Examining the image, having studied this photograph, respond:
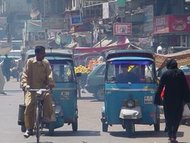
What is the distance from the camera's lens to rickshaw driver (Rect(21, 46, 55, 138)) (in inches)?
559

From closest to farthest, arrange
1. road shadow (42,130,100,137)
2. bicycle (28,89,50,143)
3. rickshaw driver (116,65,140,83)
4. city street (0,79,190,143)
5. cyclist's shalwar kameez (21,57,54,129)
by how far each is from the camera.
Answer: bicycle (28,89,50,143), cyclist's shalwar kameez (21,57,54,129), city street (0,79,190,143), rickshaw driver (116,65,140,83), road shadow (42,130,100,137)

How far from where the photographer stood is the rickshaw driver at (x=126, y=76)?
1619cm

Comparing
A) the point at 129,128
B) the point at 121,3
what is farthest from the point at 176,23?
the point at 129,128

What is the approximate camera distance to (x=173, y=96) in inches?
556

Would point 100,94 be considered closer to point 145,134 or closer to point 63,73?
point 63,73

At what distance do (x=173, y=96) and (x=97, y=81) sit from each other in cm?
1534

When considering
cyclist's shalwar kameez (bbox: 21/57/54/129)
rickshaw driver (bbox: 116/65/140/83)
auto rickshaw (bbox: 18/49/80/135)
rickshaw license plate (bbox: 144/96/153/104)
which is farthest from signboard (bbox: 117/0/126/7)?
cyclist's shalwar kameez (bbox: 21/57/54/129)

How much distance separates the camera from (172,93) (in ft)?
46.5

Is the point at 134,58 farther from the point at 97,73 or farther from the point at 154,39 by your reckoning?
the point at 154,39

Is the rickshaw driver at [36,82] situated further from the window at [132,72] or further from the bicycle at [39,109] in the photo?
the window at [132,72]

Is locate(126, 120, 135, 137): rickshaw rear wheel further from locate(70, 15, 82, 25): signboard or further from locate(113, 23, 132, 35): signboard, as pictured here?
locate(70, 15, 82, 25): signboard

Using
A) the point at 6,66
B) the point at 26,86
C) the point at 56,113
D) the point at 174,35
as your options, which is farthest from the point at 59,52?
the point at 6,66

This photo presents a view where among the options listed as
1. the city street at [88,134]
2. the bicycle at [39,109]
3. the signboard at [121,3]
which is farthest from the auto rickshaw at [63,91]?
the signboard at [121,3]

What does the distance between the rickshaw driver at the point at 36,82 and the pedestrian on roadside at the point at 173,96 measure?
2.12 m
